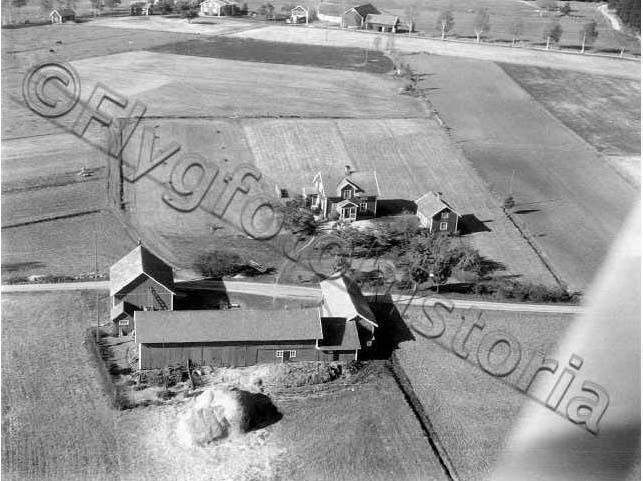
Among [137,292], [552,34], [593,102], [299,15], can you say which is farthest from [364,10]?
[137,292]

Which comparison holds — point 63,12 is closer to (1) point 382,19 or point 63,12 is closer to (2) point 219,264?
(1) point 382,19

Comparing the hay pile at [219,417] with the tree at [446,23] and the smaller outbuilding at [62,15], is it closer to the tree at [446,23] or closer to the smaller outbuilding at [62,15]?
the tree at [446,23]

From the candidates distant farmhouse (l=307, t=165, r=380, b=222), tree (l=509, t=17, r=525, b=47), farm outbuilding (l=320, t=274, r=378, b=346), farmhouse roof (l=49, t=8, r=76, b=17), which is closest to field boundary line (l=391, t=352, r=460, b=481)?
farm outbuilding (l=320, t=274, r=378, b=346)

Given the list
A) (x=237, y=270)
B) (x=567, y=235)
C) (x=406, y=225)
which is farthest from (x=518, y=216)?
(x=237, y=270)

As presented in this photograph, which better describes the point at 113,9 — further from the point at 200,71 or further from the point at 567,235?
the point at 567,235

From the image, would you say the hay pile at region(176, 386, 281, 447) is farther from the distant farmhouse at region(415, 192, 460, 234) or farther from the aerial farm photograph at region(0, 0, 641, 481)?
the distant farmhouse at region(415, 192, 460, 234)
